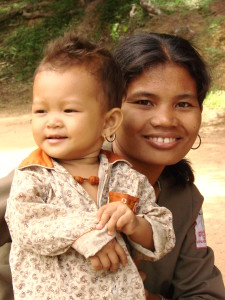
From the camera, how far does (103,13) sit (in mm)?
15445

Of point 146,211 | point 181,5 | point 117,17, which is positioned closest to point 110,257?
point 146,211

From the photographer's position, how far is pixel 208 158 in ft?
24.4

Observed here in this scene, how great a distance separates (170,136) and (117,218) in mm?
679

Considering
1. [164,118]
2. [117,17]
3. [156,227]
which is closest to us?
[156,227]

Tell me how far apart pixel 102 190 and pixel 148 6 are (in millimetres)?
12790

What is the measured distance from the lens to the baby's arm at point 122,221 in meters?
1.61

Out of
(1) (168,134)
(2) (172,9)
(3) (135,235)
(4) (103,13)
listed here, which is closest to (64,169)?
(3) (135,235)

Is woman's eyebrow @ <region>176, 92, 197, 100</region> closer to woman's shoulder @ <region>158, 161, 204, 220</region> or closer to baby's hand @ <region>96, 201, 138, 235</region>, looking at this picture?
woman's shoulder @ <region>158, 161, 204, 220</region>

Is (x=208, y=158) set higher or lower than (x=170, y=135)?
lower

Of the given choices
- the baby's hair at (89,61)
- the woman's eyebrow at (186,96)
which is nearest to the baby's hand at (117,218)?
the baby's hair at (89,61)

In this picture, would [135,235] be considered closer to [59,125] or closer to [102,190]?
[102,190]

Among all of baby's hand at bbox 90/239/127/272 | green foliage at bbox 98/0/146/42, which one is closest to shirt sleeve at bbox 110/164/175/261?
baby's hand at bbox 90/239/127/272

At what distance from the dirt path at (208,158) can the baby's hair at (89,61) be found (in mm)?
1700

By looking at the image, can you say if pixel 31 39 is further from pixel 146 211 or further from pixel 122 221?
pixel 122 221
